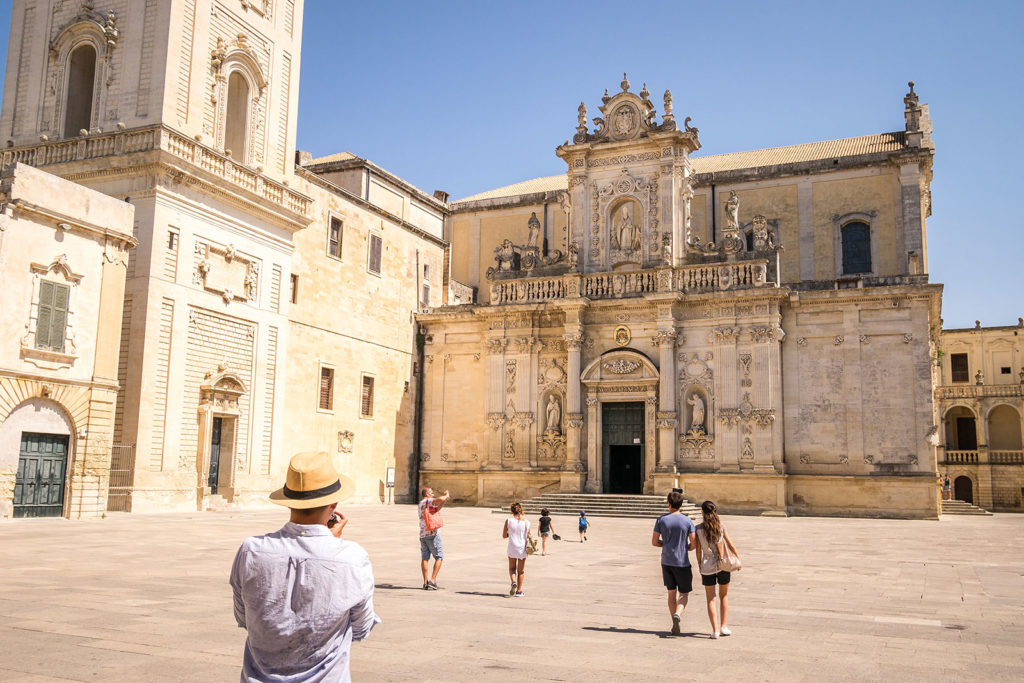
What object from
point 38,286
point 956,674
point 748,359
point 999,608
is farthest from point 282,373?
point 956,674

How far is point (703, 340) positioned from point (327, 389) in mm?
14386

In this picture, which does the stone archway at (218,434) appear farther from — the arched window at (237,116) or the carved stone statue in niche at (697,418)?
the carved stone statue in niche at (697,418)

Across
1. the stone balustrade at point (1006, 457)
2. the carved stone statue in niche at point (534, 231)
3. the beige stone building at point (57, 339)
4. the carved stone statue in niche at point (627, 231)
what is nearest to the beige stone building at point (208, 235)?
the beige stone building at point (57, 339)

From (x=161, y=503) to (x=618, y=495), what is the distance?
52.2 ft

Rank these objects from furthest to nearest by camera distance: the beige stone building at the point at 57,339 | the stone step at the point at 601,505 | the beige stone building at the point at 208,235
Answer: the stone step at the point at 601,505 → the beige stone building at the point at 208,235 → the beige stone building at the point at 57,339

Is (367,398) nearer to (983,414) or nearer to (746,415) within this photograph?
(746,415)

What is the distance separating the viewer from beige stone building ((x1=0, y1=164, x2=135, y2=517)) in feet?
68.3

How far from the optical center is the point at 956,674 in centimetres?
745

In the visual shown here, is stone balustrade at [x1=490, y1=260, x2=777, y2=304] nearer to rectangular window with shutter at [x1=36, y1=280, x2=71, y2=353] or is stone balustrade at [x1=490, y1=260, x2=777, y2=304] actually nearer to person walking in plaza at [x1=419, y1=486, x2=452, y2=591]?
rectangular window with shutter at [x1=36, y1=280, x2=71, y2=353]

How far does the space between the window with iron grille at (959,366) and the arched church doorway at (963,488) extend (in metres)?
8.89

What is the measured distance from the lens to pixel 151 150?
82.4ft

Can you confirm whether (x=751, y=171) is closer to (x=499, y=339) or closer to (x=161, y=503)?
(x=499, y=339)

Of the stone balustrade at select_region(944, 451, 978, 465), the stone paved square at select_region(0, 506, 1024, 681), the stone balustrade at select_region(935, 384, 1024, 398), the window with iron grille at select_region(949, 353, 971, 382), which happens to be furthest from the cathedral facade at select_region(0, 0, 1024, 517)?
the window with iron grille at select_region(949, 353, 971, 382)

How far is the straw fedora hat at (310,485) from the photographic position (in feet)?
12.3
